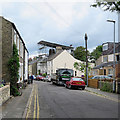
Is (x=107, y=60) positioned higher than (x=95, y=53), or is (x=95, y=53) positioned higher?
(x=95, y=53)

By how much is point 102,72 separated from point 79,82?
2522 centimetres

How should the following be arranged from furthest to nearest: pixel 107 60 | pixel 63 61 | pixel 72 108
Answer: pixel 63 61 → pixel 107 60 → pixel 72 108

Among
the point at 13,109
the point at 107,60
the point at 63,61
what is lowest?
the point at 13,109

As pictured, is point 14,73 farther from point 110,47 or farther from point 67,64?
point 67,64

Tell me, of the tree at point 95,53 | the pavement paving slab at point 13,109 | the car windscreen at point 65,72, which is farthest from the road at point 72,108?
the tree at point 95,53

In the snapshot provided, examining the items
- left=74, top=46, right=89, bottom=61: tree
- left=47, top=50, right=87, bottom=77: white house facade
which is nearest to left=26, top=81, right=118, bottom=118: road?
left=47, top=50, right=87, bottom=77: white house facade

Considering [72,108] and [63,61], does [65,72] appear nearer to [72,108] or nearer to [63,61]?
[72,108]

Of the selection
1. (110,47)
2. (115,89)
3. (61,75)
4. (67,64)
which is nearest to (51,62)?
(67,64)

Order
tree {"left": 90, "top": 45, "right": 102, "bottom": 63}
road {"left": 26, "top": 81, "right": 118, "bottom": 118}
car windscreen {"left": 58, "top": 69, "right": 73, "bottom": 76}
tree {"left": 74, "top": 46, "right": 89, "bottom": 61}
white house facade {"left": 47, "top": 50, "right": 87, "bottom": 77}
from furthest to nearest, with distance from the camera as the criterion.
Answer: tree {"left": 90, "top": 45, "right": 102, "bottom": 63} → tree {"left": 74, "top": 46, "right": 89, "bottom": 61} → white house facade {"left": 47, "top": 50, "right": 87, "bottom": 77} → car windscreen {"left": 58, "top": 69, "right": 73, "bottom": 76} → road {"left": 26, "top": 81, "right": 118, "bottom": 118}

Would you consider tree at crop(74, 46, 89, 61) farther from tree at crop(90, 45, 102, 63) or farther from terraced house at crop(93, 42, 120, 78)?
terraced house at crop(93, 42, 120, 78)

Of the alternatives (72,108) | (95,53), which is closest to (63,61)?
(95,53)

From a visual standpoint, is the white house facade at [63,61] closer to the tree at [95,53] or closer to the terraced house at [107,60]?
the terraced house at [107,60]

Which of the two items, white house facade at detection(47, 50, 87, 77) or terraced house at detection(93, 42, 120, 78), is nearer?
terraced house at detection(93, 42, 120, 78)

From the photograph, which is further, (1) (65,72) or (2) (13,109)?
(1) (65,72)
